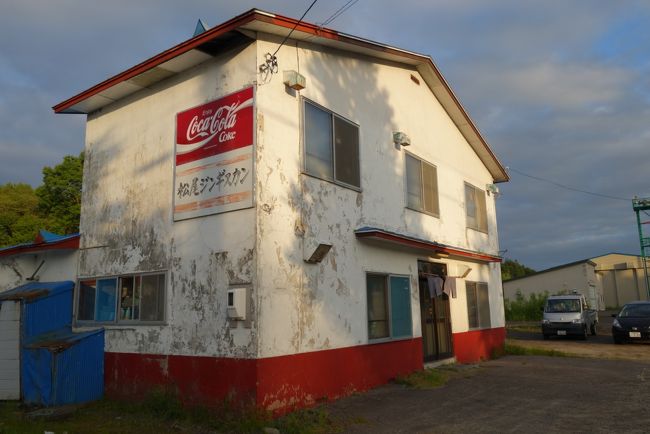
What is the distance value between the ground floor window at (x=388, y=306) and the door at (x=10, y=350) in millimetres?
6978

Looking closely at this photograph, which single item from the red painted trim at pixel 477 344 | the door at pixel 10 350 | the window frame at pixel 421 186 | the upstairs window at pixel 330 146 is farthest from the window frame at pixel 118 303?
the red painted trim at pixel 477 344

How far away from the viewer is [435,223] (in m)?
13.6

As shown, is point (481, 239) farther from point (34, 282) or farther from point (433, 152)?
point (34, 282)

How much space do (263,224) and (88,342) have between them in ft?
14.8

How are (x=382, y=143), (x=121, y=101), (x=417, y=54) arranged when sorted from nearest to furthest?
(x=121, y=101) → (x=382, y=143) → (x=417, y=54)

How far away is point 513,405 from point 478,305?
699cm

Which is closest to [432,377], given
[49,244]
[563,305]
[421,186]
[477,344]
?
[477,344]

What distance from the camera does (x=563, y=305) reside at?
23938 millimetres

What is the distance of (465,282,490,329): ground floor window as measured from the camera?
15.2m

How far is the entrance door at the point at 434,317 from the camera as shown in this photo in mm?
12664

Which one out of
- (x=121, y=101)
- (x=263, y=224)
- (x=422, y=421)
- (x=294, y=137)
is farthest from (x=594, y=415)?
(x=121, y=101)

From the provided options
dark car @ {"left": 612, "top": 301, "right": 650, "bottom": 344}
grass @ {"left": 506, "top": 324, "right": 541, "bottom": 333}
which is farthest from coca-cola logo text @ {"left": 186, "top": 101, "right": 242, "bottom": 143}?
grass @ {"left": 506, "top": 324, "right": 541, "bottom": 333}

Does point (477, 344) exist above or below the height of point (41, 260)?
below

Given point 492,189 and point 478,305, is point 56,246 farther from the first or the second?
point 492,189
